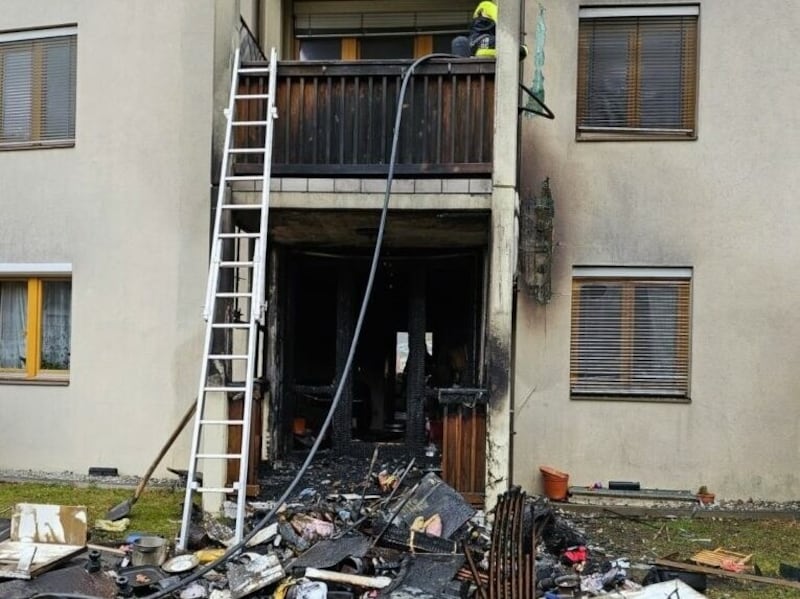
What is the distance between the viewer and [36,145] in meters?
8.81

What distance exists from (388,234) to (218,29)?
260cm

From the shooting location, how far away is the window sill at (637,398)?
303 inches

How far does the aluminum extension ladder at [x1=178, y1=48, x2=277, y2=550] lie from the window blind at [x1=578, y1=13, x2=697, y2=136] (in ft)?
11.9

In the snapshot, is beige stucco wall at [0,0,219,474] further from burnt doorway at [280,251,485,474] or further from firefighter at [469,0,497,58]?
firefighter at [469,0,497,58]

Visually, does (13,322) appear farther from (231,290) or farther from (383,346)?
(383,346)

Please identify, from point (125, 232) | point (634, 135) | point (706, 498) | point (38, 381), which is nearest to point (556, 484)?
point (706, 498)

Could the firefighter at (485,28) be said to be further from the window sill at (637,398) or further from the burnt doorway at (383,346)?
the window sill at (637,398)

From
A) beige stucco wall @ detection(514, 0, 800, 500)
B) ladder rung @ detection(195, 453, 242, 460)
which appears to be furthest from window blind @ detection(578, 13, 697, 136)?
ladder rung @ detection(195, 453, 242, 460)

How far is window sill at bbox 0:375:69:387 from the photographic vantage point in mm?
8617

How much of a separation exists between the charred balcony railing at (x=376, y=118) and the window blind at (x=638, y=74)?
2.07 meters

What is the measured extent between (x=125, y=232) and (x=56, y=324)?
61.8 inches

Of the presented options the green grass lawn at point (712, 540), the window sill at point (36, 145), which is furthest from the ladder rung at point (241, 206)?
the green grass lawn at point (712, 540)

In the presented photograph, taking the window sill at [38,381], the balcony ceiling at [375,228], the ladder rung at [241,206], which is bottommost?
the window sill at [38,381]

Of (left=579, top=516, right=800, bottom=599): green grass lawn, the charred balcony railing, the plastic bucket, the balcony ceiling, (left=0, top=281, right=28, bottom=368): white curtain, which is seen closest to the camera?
(left=579, top=516, right=800, bottom=599): green grass lawn
